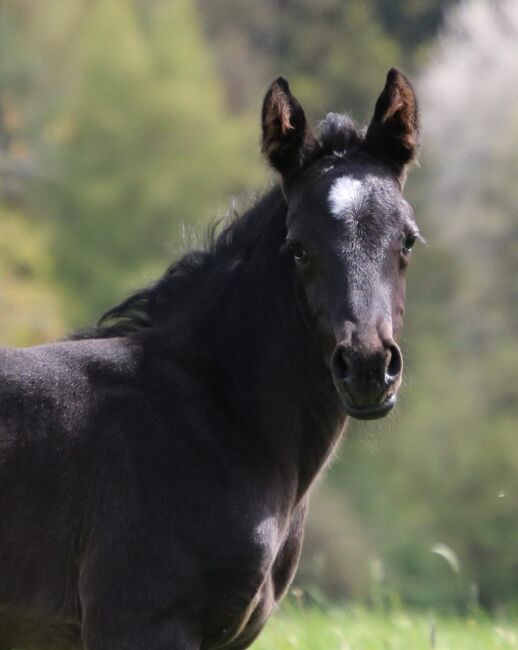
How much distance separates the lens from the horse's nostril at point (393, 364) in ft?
14.6

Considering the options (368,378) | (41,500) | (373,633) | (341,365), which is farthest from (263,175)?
(368,378)

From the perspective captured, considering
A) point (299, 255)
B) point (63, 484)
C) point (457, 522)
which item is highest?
point (299, 255)

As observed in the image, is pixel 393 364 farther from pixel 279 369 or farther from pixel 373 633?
pixel 373 633

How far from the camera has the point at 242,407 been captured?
507 cm

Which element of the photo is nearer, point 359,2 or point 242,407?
point 242,407

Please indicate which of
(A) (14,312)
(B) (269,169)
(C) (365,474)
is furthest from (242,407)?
(C) (365,474)

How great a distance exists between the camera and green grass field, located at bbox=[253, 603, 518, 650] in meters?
6.45

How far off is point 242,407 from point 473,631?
9.51 ft

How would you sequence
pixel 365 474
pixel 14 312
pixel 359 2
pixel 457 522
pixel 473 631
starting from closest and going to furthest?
1. pixel 473 631
2. pixel 14 312
3. pixel 457 522
4. pixel 365 474
5. pixel 359 2

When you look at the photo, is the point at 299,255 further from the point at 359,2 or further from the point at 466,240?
the point at 359,2

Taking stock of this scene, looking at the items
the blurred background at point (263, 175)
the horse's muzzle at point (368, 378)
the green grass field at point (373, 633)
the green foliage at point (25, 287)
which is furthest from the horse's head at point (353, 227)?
the blurred background at point (263, 175)

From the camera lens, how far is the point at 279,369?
5121 mm

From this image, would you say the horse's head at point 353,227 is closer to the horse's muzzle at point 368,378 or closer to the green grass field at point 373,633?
the horse's muzzle at point 368,378

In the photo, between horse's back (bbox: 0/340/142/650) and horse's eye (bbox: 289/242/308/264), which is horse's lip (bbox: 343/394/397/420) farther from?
horse's back (bbox: 0/340/142/650)
